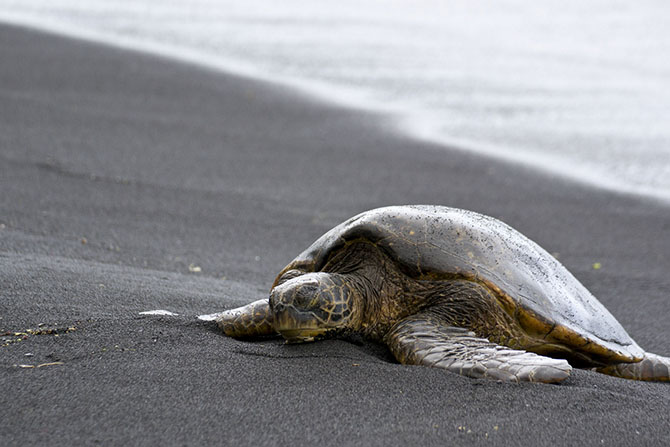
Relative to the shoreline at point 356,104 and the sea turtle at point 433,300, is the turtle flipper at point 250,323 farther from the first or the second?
the shoreline at point 356,104

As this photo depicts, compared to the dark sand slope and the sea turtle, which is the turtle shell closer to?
the sea turtle

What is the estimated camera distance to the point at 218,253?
15.2ft

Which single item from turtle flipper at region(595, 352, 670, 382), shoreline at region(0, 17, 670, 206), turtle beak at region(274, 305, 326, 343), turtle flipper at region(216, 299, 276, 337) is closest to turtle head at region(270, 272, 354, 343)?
turtle beak at region(274, 305, 326, 343)

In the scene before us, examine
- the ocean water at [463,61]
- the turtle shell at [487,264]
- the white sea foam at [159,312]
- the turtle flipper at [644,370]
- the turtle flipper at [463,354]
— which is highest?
the ocean water at [463,61]

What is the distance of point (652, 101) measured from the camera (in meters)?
9.73

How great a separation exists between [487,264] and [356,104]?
5.95 m

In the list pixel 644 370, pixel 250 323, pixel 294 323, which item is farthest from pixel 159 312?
pixel 644 370

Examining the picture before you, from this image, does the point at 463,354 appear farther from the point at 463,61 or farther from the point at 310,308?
the point at 463,61

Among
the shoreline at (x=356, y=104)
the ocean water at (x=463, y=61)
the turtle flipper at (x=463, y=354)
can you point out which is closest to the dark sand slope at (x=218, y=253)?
the turtle flipper at (x=463, y=354)

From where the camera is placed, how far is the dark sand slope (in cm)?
210

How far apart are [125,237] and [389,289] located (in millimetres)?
2255

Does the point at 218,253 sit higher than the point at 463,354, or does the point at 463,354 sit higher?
the point at 463,354

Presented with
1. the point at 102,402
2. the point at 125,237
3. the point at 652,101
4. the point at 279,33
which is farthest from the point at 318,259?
the point at 279,33

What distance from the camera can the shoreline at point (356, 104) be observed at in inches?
261
